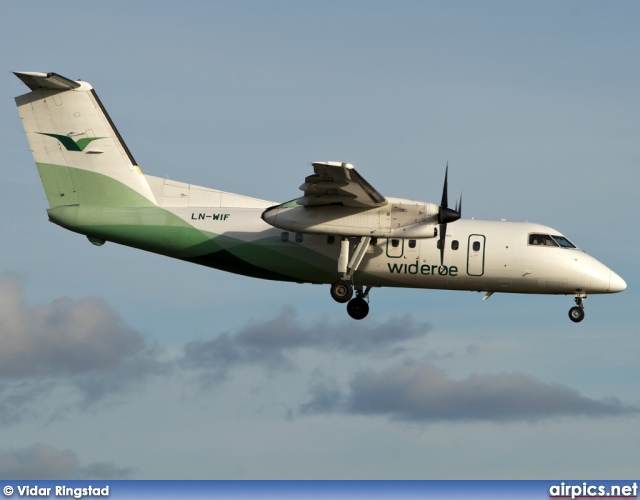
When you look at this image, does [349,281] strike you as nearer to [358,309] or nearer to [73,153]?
[358,309]

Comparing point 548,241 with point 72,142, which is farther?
point 72,142

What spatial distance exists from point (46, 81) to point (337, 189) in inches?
397

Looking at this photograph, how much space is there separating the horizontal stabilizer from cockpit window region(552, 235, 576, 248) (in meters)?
15.9

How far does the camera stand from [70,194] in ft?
103

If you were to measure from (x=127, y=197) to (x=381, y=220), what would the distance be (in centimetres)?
831

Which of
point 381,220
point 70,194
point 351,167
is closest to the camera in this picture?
point 351,167

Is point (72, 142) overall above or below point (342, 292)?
above

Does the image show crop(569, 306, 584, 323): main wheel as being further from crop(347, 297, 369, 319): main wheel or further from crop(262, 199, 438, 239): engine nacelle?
crop(347, 297, 369, 319): main wheel

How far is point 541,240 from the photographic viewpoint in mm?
30859

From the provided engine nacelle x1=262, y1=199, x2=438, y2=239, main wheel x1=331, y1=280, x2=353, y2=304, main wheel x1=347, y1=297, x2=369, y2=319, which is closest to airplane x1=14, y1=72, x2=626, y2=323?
main wheel x1=331, y1=280, x2=353, y2=304

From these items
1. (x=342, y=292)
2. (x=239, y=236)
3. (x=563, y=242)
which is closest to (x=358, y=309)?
(x=342, y=292)

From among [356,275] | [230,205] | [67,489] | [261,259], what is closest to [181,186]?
[230,205]

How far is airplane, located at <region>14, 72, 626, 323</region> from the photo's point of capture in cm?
3056

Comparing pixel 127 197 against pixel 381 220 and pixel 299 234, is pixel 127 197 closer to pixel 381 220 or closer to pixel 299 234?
pixel 299 234
